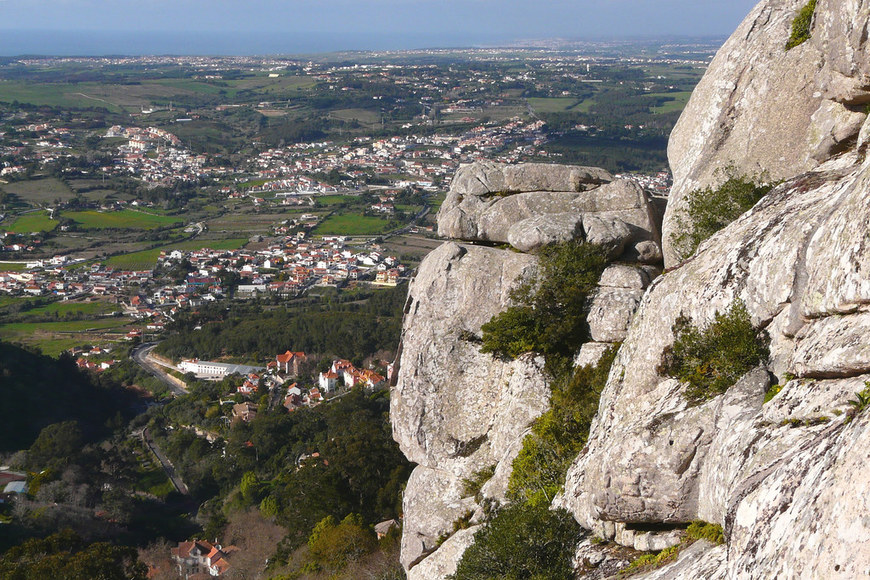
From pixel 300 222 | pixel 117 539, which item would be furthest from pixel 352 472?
pixel 300 222

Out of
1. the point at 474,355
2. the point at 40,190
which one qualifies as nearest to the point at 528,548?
the point at 474,355

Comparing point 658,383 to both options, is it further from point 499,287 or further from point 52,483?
point 52,483

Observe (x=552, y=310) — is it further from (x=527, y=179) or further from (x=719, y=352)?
(x=719, y=352)

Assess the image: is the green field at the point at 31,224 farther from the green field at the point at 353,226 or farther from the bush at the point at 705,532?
the bush at the point at 705,532

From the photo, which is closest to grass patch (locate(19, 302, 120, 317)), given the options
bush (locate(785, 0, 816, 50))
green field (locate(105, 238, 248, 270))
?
green field (locate(105, 238, 248, 270))

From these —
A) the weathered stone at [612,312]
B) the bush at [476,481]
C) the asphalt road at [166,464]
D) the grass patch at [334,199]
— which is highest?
the weathered stone at [612,312]

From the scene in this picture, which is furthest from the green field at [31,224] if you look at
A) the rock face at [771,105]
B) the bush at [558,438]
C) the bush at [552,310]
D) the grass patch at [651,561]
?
the grass patch at [651,561]

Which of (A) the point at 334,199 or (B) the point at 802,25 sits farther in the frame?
(A) the point at 334,199
